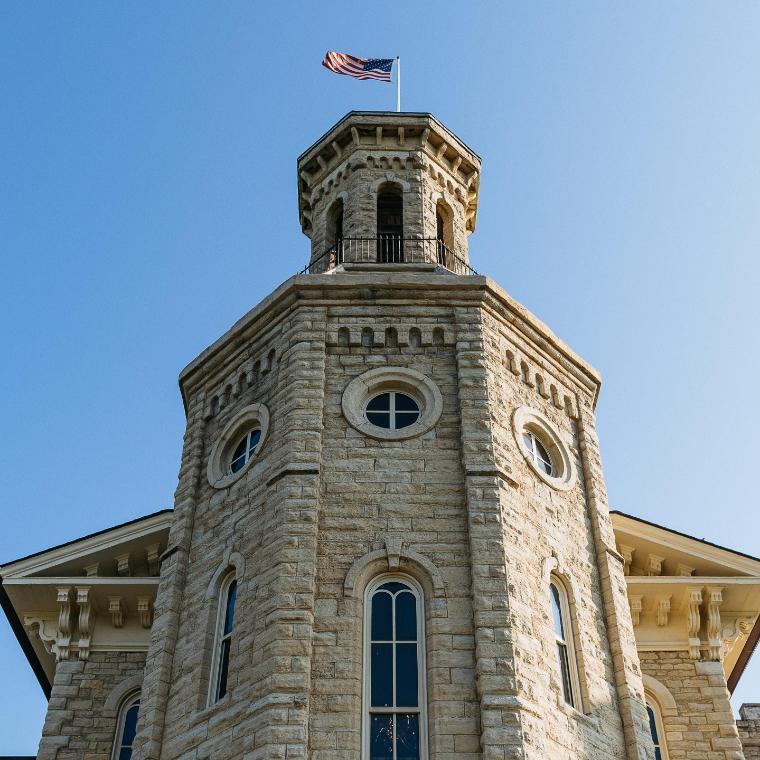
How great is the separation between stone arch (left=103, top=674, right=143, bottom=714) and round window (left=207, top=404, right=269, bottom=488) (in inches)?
152

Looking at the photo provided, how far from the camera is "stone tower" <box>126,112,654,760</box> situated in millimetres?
14688

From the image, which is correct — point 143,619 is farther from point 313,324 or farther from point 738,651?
point 738,651

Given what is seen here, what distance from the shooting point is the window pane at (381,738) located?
14.2 m

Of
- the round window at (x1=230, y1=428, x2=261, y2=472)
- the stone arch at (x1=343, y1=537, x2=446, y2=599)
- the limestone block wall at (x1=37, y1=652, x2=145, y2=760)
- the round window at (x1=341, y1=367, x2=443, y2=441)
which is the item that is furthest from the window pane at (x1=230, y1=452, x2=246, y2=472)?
the limestone block wall at (x1=37, y1=652, x2=145, y2=760)

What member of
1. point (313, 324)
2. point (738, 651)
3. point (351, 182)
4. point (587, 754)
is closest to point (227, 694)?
point (587, 754)

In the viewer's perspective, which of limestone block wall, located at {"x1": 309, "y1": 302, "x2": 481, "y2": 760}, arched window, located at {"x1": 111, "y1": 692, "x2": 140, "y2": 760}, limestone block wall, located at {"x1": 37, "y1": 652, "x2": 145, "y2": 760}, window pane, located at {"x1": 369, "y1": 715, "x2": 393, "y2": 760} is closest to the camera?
window pane, located at {"x1": 369, "y1": 715, "x2": 393, "y2": 760}

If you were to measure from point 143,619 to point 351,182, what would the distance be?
10.4 m

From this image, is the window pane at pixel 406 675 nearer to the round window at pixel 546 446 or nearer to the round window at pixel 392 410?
the round window at pixel 392 410

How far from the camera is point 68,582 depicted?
20141 millimetres

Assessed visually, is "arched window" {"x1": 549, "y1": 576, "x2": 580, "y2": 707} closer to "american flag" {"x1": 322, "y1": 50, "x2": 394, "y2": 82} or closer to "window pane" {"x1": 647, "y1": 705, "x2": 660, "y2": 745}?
"window pane" {"x1": 647, "y1": 705, "x2": 660, "y2": 745}

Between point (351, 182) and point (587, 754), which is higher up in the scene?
point (351, 182)

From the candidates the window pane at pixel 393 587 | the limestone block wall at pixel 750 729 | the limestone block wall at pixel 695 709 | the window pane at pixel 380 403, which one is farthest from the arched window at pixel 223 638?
the limestone block wall at pixel 750 729

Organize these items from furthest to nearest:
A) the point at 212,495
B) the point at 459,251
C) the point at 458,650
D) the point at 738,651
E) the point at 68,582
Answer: the point at 459,251 → the point at 738,651 → the point at 68,582 → the point at 212,495 → the point at 458,650

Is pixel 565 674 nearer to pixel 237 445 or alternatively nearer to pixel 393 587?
pixel 393 587
